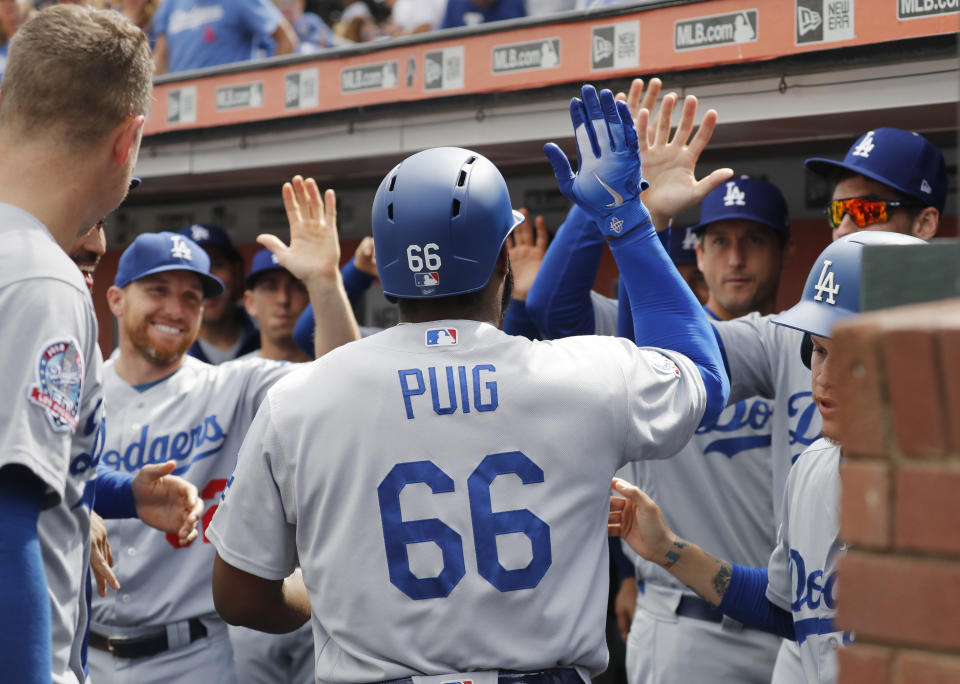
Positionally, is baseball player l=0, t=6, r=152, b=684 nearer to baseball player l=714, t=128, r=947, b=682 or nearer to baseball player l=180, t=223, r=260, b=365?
baseball player l=714, t=128, r=947, b=682

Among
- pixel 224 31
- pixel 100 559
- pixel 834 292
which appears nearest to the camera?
pixel 834 292

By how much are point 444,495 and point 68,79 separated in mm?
896

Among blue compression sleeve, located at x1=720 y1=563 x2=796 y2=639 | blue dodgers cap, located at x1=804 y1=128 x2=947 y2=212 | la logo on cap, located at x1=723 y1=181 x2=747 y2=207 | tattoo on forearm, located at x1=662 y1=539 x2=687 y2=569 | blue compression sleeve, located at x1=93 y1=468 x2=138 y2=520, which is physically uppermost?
blue dodgers cap, located at x1=804 y1=128 x2=947 y2=212

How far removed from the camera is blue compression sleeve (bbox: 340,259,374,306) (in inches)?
158

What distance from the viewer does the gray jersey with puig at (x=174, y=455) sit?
3.39 meters

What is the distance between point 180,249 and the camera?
382cm

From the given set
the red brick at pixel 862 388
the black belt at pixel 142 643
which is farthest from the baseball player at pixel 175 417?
the red brick at pixel 862 388

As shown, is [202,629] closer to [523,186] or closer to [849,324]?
[523,186]

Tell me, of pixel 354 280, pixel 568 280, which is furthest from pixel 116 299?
pixel 568 280

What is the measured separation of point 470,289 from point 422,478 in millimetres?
364

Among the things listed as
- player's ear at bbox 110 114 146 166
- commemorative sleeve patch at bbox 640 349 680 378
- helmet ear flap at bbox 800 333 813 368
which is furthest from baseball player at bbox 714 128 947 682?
player's ear at bbox 110 114 146 166

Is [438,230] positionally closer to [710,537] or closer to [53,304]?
[53,304]

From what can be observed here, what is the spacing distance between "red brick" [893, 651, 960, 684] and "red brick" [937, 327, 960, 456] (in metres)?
0.20

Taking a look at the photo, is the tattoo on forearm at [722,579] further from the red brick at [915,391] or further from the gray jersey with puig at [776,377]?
the red brick at [915,391]
